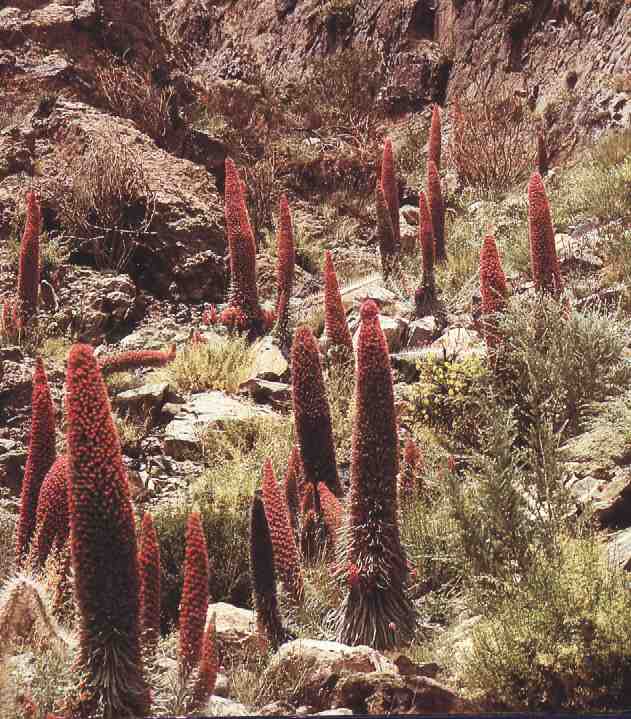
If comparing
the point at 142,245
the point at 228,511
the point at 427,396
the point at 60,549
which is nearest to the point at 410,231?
the point at 142,245

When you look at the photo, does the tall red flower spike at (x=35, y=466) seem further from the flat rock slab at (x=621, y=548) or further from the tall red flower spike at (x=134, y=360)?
the tall red flower spike at (x=134, y=360)

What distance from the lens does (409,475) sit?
4.54 meters

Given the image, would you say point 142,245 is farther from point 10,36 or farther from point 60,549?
point 60,549

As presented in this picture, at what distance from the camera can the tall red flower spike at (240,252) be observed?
785 cm

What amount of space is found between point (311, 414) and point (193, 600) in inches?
65.8

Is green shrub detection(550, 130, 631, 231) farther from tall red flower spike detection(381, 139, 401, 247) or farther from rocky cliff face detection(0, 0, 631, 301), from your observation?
tall red flower spike detection(381, 139, 401, 247)

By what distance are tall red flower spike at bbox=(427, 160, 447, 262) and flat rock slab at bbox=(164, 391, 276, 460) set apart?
3.70m

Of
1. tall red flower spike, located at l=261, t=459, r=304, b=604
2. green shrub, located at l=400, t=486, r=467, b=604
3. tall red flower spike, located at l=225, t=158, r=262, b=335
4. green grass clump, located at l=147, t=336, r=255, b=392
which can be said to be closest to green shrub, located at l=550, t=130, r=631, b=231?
tall red flower spike, located at l=225, t=158, r=262, b=335

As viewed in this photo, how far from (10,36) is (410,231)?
6253mm

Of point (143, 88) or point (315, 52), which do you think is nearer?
point (143, 88)

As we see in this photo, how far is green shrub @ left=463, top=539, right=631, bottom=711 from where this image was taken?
2703 millimetres

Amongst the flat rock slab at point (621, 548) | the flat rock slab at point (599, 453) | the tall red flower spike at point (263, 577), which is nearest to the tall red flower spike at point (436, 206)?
the flat rock slab at point (599, 453)

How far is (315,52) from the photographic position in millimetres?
21219

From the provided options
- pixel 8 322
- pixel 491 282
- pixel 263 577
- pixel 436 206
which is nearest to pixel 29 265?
pixel 8 322
